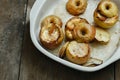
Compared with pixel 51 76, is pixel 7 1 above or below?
above

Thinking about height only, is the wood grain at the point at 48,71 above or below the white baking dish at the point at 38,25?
below

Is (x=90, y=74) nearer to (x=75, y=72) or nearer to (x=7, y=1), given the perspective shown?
(x=75, y=72)

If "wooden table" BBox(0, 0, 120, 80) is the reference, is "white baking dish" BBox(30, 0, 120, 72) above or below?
above

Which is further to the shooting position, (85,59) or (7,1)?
(7,1)

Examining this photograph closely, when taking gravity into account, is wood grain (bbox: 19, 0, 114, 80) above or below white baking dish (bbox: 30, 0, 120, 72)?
below

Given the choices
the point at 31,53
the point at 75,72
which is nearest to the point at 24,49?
the point at 31,53
